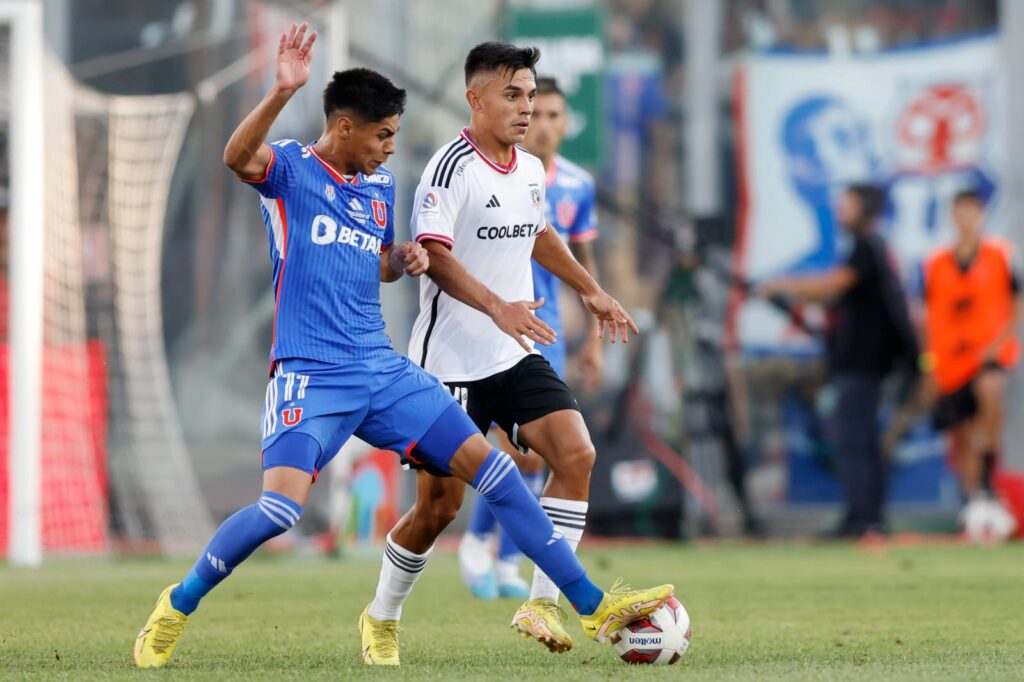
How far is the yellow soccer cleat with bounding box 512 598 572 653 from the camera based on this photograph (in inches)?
210

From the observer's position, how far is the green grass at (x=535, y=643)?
525cm

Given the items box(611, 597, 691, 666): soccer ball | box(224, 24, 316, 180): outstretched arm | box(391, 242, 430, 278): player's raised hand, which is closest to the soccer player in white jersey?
box(391, 242, 430, 278): player's raised hand

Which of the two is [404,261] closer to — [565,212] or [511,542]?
[565,212]

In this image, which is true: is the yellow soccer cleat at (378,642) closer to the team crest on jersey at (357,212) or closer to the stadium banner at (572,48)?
the team crest on jersey at (357,212)

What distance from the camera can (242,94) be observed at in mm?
13305

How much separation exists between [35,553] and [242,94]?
389 centimetres

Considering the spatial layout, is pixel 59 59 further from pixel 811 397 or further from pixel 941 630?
pixel 941 630

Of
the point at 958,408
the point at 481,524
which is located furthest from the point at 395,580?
the point at 958,408

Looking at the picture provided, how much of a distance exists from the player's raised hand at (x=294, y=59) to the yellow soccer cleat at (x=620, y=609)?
70.9 inches

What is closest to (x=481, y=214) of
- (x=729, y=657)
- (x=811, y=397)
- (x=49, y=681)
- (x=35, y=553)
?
(x=729, y=657)

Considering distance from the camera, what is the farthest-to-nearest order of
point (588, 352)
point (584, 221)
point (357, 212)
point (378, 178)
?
point (584, 221)
point (588, 352)
point (378, 178)
point (357, 212)

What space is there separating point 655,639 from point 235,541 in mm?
1323

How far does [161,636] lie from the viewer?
5.45 m

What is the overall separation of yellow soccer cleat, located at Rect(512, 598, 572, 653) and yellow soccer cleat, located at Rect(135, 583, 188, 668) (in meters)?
1.06
